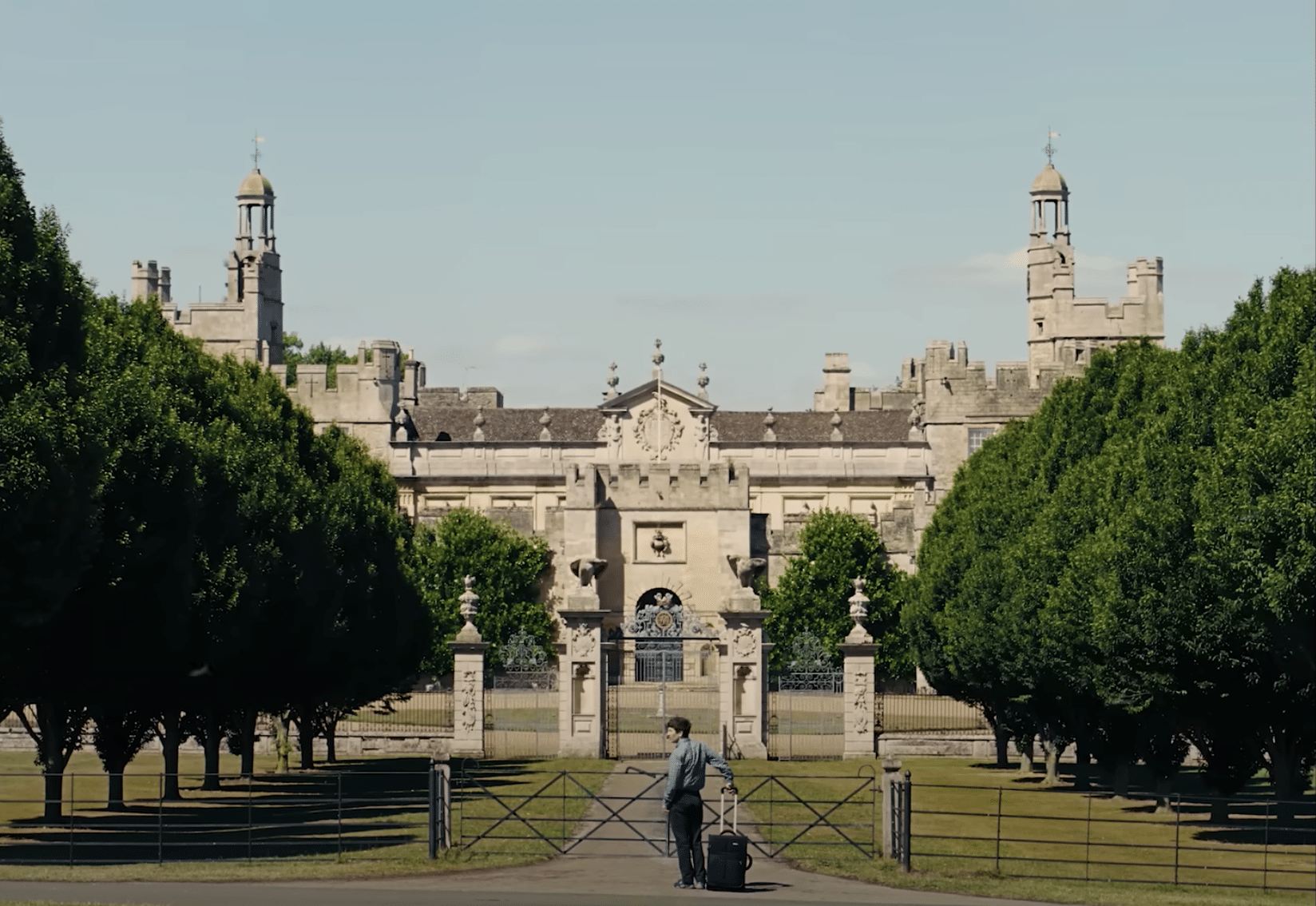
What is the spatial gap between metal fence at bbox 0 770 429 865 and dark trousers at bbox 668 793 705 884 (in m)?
4.72

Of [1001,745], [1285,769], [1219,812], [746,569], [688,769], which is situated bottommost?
[1001,745]

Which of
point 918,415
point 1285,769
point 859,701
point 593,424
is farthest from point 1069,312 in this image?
point 1285,769

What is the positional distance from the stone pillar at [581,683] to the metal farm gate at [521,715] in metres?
1.37

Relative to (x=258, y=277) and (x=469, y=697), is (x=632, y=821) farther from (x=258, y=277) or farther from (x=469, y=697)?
(x=258, y=277)

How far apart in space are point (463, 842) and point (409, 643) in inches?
1127

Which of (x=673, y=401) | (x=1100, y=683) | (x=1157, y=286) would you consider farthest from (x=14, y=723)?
(x=1157, y=286)

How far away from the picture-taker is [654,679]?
8794 centimetres

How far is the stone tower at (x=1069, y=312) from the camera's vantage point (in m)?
124

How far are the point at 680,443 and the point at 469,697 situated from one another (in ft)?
195

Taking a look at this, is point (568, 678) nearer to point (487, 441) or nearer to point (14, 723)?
point (14, 723)

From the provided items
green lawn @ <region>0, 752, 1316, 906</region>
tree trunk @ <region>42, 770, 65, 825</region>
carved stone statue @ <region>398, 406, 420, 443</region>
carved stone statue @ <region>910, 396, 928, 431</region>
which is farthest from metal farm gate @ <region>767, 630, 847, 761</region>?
carved stone statue @ <region>398, 406, 420, 443</region>

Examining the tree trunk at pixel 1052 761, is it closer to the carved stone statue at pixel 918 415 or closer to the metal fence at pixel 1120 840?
the metal fence at pixel 1120 840

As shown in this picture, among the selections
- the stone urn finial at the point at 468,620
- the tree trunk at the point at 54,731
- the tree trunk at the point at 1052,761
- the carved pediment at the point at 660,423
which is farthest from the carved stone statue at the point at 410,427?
the tree trunk at the point at 54,731

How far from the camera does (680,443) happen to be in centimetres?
11800
